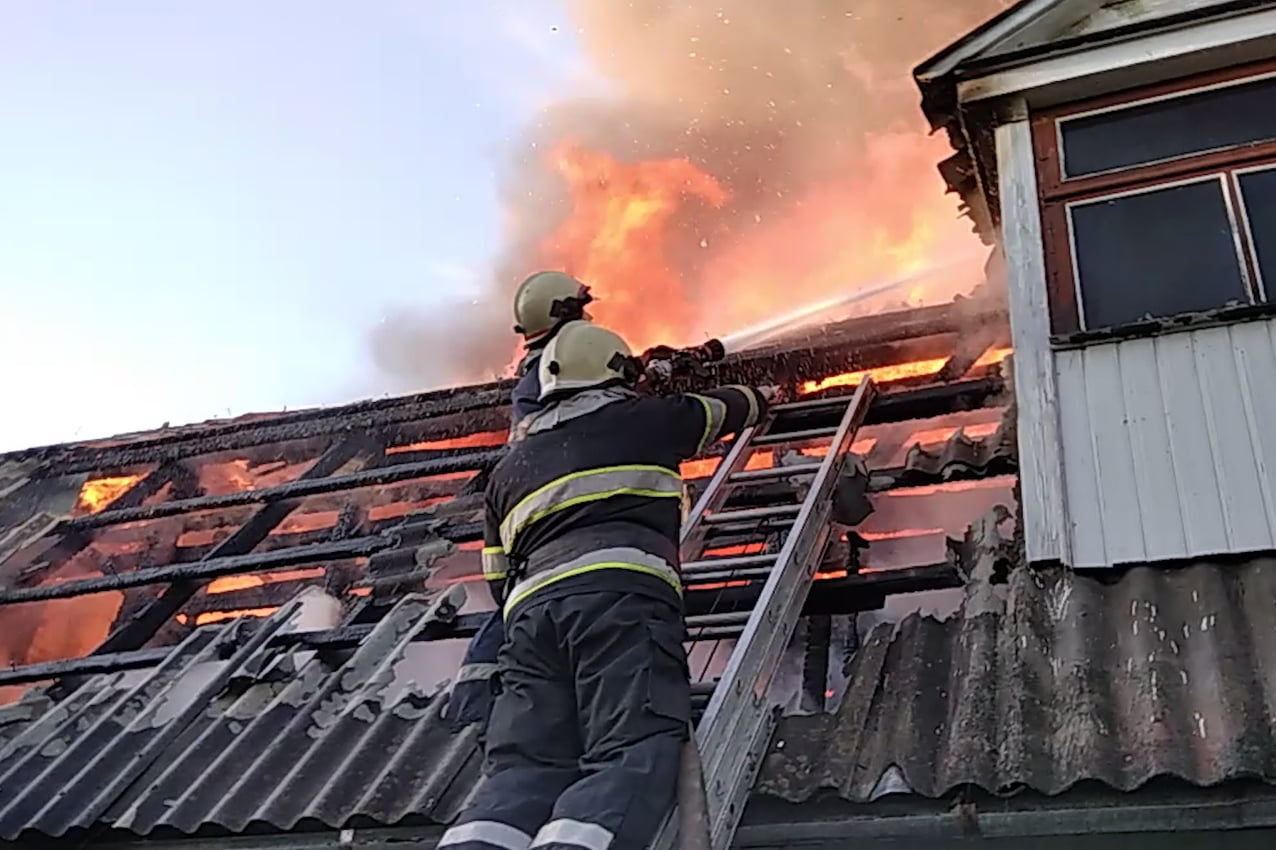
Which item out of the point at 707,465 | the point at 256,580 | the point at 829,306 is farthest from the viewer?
the point at 829,306

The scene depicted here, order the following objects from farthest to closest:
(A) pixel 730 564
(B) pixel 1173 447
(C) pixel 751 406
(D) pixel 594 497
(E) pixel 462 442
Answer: (E) pixel 462 442 → (B) pixel 1173 447 → (A) pixel 730 564 → (C) pixel 751 406 → (D) pixel 594 497

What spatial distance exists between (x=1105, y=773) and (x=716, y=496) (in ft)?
5.89

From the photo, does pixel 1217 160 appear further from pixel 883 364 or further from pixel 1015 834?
A: pixel 1015 834

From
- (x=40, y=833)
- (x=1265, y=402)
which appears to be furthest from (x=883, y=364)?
(x=40, y=833)

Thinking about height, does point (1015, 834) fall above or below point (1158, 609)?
below

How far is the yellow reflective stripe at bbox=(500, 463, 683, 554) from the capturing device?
2.94 meters

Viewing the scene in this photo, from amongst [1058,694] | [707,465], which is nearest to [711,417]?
[1058,694]

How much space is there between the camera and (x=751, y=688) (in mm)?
2943

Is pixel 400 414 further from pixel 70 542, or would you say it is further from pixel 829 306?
pixel 829 306

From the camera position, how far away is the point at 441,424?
6762mm

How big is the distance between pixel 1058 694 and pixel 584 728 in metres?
1.35

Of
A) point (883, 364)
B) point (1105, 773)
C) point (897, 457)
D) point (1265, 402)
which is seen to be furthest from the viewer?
point (883, 364)

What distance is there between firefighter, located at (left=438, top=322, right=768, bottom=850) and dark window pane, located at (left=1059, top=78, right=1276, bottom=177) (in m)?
2.13

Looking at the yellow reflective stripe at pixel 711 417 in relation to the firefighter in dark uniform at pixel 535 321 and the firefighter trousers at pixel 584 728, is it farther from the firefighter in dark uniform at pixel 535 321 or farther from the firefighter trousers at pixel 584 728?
the firefighter trousers at pixel 584 728
